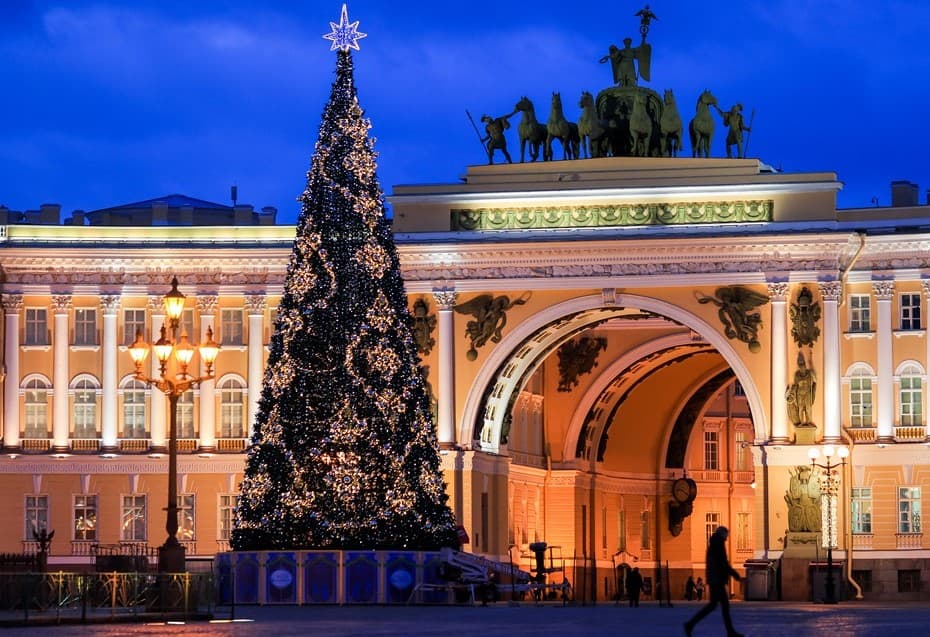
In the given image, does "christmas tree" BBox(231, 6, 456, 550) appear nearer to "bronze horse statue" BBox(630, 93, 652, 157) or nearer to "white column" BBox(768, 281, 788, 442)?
"white column" BBox(768, 281, 788, 442)

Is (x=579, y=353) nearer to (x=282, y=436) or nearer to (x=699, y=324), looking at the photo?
(x=699, y=324)

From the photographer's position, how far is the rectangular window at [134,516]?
67.4 m

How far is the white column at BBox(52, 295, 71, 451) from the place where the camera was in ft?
221

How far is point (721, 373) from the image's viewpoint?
79188 mm

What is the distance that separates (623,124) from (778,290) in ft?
22.9

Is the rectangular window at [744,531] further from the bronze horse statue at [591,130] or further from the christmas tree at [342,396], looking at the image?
the christmas tree at [342,396]

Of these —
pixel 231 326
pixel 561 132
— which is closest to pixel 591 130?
pixel 561 132

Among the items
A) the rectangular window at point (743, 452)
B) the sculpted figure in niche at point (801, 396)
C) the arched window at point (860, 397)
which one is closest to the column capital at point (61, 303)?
the sculpted figure in niche at point (801, 396)

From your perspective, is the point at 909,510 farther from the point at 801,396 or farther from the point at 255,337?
the point at 255,337

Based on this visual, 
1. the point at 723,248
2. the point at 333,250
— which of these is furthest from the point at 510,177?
the point at 333,250

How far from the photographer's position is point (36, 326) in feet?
224

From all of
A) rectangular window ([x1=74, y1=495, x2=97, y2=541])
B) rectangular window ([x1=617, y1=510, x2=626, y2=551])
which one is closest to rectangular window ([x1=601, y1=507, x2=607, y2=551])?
rectangular window ([x1=617, y1=510, x2=626, y2=551])

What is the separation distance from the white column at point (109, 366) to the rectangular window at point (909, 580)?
2248cm

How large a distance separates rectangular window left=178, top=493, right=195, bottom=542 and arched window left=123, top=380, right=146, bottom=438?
7.32 feet
